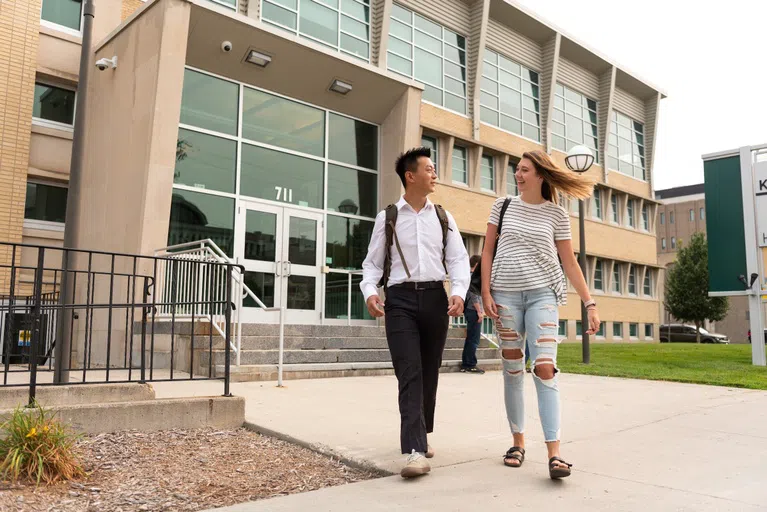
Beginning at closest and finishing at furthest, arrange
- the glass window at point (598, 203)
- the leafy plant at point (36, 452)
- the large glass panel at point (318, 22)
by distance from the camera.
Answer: the leafy plant at point (36, 452), the large glass panel at point (318, 22), the glass window at point (598, 203)

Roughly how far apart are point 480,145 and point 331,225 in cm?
818

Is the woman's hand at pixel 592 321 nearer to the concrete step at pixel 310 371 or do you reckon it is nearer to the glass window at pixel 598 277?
the concrete step at pixel 310 371

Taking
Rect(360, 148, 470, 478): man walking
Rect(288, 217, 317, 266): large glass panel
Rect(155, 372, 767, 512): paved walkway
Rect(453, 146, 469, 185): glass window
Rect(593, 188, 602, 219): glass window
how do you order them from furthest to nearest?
Rect(593, 188, 602, 219): glass window
Rect(453, 146, 469, 185): glass window
Rect(288, 217, 317, 266): large glass panel
Rect(360, 148, 470, 478): man walking
Rect(155, 372, 767, 512): paved walkway

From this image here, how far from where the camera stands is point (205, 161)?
12.8 metres

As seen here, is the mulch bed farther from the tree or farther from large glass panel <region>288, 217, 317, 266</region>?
the tree

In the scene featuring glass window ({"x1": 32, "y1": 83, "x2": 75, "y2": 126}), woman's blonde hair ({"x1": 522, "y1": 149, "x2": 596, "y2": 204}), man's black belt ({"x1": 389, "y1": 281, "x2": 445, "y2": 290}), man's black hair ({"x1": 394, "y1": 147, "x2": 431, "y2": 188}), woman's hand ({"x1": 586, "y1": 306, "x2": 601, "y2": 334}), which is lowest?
woman's hand ({"x1": 586, "y1": 306, "x2": 601, "y2": 334})

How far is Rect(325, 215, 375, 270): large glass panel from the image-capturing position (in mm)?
14773

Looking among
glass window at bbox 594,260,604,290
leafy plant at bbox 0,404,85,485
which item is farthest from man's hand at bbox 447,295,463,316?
glass window at bbox 594,260,604,290

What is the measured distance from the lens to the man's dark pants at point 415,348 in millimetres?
3666

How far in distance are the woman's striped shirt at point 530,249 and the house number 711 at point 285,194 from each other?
1030 cm

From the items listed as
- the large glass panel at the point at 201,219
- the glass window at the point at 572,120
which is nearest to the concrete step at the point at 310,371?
the large glass panel at the point at 201,219

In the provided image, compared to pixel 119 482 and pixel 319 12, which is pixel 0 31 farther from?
pixel 119 482

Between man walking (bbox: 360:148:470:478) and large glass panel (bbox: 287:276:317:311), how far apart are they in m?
9.95

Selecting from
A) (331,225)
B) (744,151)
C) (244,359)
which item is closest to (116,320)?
(244,359)
